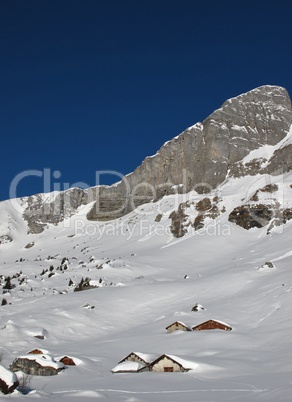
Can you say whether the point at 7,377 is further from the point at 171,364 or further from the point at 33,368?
the point at 171,364

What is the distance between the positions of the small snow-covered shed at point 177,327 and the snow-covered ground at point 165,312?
60cm

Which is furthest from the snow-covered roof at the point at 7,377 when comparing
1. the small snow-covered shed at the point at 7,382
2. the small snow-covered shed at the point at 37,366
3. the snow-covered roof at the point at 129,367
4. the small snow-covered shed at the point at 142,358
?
the small snow-covered shed at the point at 142,358

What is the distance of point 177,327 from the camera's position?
111 ft

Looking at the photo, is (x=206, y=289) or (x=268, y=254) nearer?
(x=206, y=289)

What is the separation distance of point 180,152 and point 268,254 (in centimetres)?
6085

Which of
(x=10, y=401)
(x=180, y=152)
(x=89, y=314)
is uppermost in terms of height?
(x=180, y=152)

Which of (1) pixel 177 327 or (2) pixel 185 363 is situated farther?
(1) pixel 177 327

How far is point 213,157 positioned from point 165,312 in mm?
69722

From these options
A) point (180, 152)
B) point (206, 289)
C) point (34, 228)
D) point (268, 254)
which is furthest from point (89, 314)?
point (34, 228)

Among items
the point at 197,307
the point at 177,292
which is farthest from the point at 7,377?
the point at 177,292

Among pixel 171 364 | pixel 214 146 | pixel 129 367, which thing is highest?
pixel 214 146

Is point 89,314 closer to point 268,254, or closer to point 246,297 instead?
point 246,297

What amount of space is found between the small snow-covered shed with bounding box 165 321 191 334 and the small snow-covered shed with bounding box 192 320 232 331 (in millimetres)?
628

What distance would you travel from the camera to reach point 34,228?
12650 centimetres
